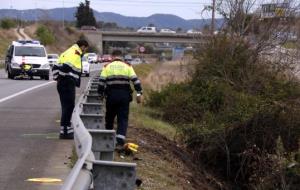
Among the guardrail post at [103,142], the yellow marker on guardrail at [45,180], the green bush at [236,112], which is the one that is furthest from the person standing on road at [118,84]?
the guardrail post at [103,142]

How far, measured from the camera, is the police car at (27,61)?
35.3m

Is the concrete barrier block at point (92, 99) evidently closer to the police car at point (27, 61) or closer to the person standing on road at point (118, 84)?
the person standing on road at point (118, 84)

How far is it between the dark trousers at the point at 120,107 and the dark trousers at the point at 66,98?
1013 millimetres

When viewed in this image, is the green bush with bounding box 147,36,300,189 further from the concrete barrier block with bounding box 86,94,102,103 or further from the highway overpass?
the highway overpass

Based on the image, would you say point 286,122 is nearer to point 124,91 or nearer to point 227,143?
point 227,143

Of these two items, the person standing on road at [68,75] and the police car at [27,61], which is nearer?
the person standing on road at [68,75]

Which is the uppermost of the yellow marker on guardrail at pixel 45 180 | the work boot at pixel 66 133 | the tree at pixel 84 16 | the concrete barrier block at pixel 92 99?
the concrete barrier block at pixel 92 99

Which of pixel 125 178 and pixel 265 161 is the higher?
pixel 125 178

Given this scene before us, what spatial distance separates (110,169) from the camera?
208 inches

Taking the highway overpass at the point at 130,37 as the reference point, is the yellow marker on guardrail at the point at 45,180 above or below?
above

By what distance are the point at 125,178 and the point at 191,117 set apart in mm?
15407

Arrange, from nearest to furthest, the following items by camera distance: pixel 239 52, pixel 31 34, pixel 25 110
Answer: pixel 25 110 → pixel 239 52 → pixel 31 34

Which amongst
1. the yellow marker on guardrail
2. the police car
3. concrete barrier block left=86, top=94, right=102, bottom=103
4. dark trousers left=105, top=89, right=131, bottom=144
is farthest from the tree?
the yellow marker on guardrail

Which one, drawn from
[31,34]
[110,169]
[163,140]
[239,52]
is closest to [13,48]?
[239,52]
